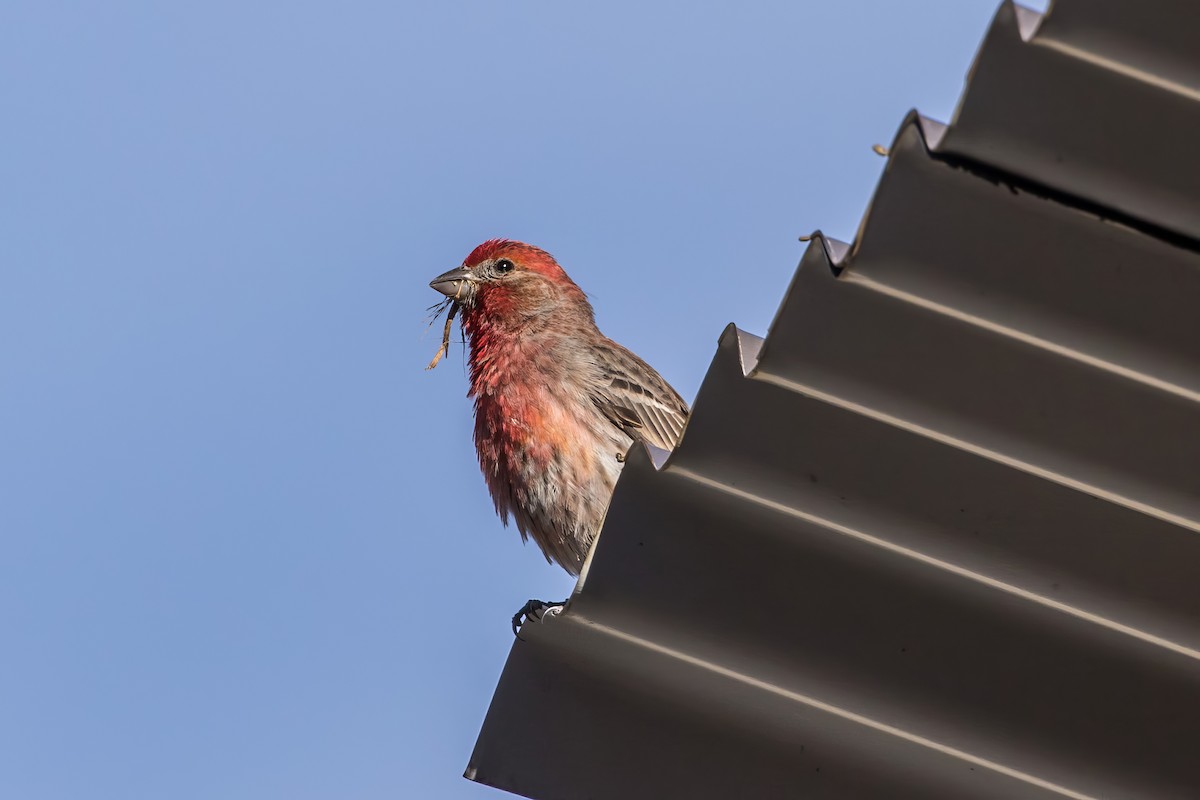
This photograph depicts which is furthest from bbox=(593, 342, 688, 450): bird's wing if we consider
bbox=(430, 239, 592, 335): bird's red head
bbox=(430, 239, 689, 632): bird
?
bbox=(430, 239, 592, 335): bird's red head

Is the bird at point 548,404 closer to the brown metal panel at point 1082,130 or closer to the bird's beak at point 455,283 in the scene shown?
the bird's beak at point 455,283

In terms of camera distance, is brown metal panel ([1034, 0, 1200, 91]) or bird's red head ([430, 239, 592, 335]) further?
bird's red head ([430, 239, 592, 335])

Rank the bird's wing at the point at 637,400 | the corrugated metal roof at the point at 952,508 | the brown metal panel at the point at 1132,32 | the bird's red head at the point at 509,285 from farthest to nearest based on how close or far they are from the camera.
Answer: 1. the bird's red head at the point at 509,285
2. the bird's wing at the point at 637,400
3. the corrugated metal roof at the point at 952,508
4. the brown metal panel at the point at 1132,32

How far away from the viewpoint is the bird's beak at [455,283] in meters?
8.74

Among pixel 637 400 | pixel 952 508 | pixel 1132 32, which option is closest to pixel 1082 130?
pixel 1132 32

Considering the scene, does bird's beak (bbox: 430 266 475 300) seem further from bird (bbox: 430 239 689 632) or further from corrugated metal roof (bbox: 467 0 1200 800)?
corrugated metal roof (bbox: 467 0 1200 800)

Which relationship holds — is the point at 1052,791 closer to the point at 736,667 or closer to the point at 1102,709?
the point at 1102,709

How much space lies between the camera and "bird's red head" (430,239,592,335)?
850cm

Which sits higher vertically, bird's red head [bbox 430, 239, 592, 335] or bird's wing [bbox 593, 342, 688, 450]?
bird's red head [bbox 430, 239, 592, 335]

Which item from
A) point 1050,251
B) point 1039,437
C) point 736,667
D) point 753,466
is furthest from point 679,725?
point 1050,251

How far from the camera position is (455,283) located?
28.8 ft

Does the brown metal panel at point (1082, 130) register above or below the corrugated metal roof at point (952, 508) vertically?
above

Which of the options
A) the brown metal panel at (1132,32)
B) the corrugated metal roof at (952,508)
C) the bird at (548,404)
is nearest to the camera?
the brown metal panel at (1132,32)

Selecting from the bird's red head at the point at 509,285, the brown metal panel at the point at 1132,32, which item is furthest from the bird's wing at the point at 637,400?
the brown metal panel at the point at 1132,32
